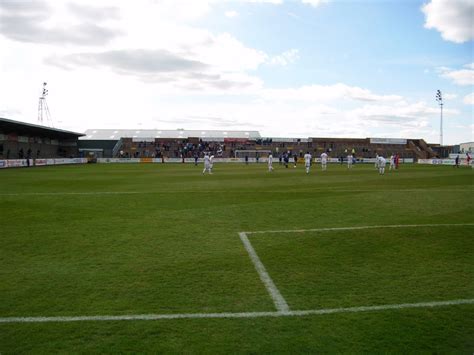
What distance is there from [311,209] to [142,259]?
7.77 m

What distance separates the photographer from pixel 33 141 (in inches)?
2645

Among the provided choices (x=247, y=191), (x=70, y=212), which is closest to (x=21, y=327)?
(x=70, y=212)

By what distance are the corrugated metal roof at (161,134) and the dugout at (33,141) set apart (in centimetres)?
978

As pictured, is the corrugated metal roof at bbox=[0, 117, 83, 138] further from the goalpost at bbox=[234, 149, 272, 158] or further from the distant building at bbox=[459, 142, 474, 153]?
the distant building at bbox=[459, 142, 474, 153]

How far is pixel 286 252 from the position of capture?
8.63 meters

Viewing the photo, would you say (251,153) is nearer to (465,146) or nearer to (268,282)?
(465,146)

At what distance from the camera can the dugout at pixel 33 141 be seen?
56719 mm

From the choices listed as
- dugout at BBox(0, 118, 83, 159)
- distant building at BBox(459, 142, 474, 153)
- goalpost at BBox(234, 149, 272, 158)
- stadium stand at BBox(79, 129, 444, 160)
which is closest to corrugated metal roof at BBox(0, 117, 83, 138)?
dugout at BBox(0, 118, 83, 159)

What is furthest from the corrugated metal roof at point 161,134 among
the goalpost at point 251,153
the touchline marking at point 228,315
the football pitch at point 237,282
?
the touchline marking at point 228,315

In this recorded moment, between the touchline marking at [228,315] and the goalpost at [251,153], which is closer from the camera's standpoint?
the touchline marking at [228,315]

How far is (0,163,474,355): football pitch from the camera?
4.79 metres

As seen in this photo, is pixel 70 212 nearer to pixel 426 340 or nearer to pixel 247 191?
pixel 247 191

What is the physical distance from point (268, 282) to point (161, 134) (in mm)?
91032

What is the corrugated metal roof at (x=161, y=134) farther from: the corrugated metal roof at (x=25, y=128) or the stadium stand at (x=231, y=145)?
the corrugated metal roof at (x=25, y=128)
